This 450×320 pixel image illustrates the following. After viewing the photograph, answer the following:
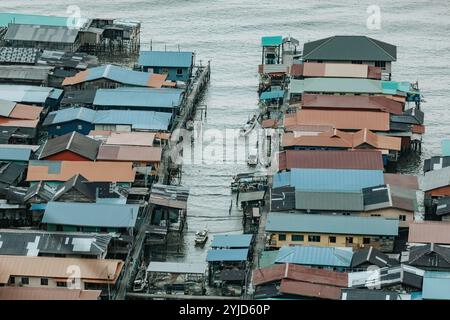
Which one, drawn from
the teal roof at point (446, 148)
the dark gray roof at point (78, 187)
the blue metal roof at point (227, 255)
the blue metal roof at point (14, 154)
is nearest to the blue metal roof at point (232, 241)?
the blue metal roof at point (227, 255)

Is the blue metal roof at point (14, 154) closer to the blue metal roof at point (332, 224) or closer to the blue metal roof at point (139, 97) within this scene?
the blue metal roof at point (139, 97)

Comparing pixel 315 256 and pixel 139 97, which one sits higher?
pixel 139 97

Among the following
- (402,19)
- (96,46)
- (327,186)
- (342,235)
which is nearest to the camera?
(342,235)

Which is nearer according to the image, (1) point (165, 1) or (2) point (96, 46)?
(2) point (96, 46)

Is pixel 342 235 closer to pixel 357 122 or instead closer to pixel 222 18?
pixel 357 122

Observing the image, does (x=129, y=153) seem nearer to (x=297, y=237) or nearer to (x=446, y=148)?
(x=297, y=237)

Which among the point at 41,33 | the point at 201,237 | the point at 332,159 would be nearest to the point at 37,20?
the point at 41,33
